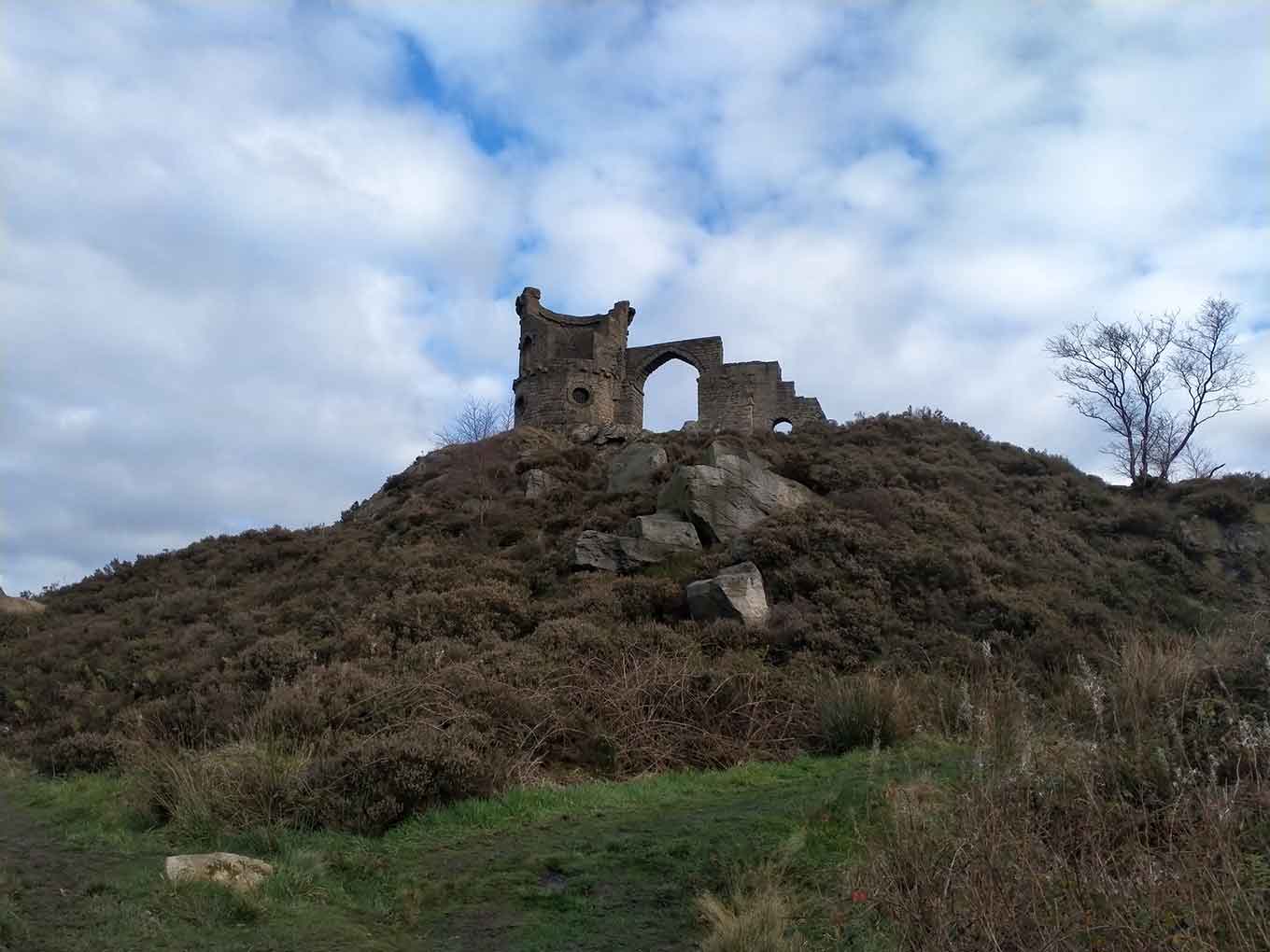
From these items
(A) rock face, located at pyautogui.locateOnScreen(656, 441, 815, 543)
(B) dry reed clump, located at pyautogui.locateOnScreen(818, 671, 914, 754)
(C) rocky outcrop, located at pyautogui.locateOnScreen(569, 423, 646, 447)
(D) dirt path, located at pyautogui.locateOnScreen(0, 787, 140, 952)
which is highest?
(C) rocky outcrop, located at pyautogui.locateOnScreen(569, 423, 646, 447)

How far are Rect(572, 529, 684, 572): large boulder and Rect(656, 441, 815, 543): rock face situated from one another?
110 cm

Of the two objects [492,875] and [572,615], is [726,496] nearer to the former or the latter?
[572,615]

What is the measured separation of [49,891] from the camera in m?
5.87

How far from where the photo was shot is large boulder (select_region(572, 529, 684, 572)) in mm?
15758

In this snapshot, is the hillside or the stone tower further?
Answer: the stone tower

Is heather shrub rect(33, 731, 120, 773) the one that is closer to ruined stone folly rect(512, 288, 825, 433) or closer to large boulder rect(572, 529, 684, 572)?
large boulder rect(572, 529, 684, 572)

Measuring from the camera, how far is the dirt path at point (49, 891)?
5.02 meters

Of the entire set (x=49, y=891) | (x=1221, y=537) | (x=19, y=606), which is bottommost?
(x=49, y=891)

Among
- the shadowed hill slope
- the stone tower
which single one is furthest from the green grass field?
the stone tower

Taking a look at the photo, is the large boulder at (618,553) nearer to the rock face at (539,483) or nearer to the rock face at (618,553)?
the rock face at (618,553)

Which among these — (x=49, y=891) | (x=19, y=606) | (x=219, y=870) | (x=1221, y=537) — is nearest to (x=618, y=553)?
(x=219, y=870)

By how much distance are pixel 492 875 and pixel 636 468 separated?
1542 cm

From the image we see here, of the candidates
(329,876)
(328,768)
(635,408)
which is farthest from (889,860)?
(635,408)

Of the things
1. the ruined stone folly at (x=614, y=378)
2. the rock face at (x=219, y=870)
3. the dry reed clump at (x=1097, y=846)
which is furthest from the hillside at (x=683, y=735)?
the ruined stone folly at (x=614, y=378)
